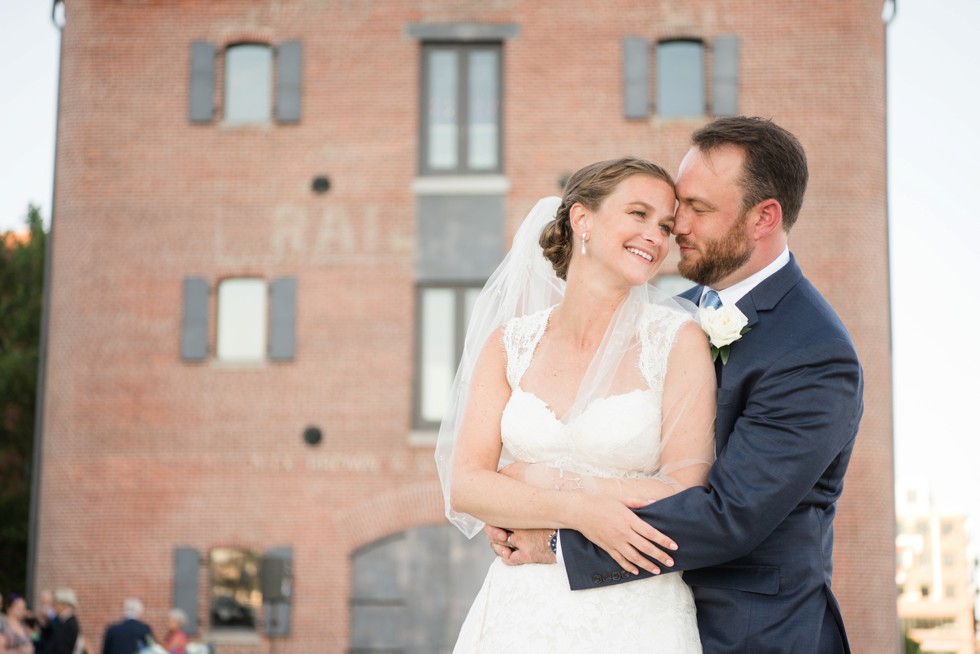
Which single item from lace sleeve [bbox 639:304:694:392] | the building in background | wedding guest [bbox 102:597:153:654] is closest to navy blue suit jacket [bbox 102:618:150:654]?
wedding guest [bbox 102:597:153:654]

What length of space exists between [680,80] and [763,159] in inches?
598

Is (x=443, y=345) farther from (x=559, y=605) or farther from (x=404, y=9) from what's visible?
(x=559, y=605)

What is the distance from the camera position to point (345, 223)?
1872cm

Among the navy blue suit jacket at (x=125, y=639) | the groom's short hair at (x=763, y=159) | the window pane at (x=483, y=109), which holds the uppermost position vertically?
the window pane at (x=483, y=109)

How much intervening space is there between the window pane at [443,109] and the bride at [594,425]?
14.4 m

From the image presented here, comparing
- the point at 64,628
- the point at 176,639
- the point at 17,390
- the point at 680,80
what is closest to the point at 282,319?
the point at 176,639

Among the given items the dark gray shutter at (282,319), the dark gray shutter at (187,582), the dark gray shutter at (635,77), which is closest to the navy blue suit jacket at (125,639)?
the dark gray shutter at (187,582)

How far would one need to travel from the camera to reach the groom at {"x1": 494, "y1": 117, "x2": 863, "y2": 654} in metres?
3.70

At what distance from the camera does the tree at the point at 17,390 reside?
90.7ft

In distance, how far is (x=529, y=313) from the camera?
5.00 m

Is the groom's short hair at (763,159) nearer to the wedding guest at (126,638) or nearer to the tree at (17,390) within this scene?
the wedding guest at (126,638)

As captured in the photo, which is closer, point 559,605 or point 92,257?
point 559,605

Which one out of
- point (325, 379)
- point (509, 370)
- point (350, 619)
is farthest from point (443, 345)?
point (509, 370)

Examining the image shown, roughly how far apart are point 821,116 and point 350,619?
1004 cm
